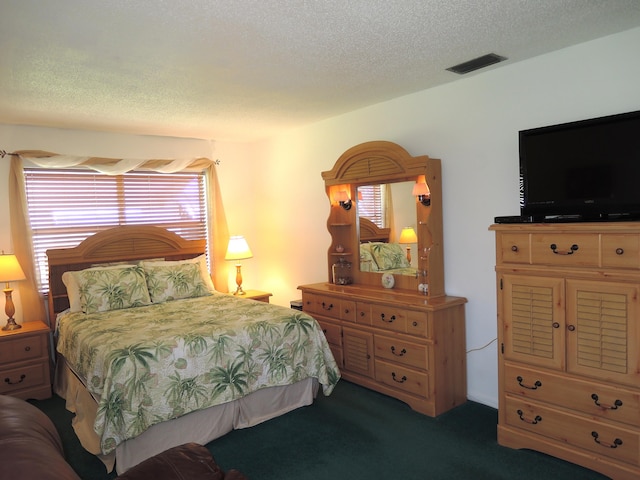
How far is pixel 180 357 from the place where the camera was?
295 centimetres

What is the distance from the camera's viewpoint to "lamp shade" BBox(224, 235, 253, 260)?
531cm

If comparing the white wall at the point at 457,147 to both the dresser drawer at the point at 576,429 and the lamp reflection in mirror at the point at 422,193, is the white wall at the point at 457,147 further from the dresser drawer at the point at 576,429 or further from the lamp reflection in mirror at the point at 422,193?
the dresser drawer at the point at 576,429

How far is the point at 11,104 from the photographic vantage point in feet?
12.0

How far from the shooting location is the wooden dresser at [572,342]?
2352 mm

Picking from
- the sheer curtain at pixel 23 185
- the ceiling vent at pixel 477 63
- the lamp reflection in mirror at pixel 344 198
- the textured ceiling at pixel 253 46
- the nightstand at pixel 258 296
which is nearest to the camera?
the textured ceiling at pixel 253 46

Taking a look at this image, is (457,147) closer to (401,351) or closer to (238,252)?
(401,351)

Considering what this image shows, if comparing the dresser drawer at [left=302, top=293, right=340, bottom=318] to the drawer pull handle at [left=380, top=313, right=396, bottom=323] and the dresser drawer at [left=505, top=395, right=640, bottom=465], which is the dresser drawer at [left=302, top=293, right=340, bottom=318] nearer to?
the drawer pull handle at [left=380, top=313, right=396, bottom=323]

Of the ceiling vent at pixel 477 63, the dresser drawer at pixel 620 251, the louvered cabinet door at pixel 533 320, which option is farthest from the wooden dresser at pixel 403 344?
the ceiling vent at pixel 477 63

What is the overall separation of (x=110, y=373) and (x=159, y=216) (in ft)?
9.13

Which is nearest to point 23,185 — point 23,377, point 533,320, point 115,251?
point 115,251

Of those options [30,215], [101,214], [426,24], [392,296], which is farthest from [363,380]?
[30,215]

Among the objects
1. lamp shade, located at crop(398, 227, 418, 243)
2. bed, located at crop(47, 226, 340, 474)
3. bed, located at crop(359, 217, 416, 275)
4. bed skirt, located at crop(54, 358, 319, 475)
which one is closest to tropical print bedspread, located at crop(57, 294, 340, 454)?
bed, located at crop(47, 226, 340, 474)

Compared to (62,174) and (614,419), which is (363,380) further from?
(62,174)

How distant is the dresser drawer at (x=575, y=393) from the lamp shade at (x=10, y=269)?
396 cm
